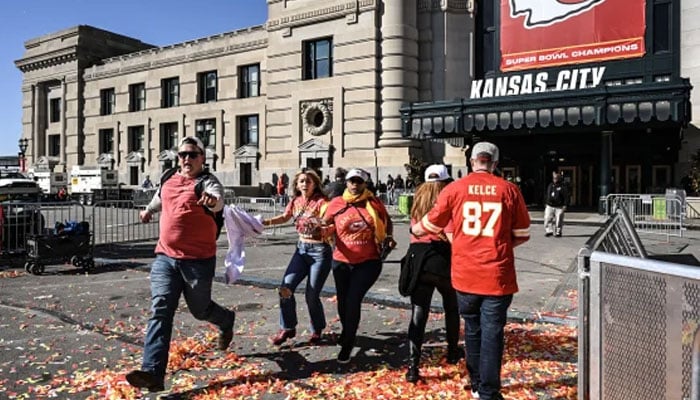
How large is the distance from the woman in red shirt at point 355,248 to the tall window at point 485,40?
Answer: 26.5m

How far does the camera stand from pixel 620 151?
27.3 metres

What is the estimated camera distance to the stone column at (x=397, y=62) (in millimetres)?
29828

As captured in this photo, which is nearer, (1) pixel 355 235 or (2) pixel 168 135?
(1) pixel 355 235

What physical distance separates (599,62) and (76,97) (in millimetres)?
40959

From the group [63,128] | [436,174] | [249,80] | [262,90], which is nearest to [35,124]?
[63,128]

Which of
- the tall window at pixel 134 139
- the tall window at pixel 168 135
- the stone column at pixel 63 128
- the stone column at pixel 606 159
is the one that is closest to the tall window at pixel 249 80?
the tall window at pixel 168 135

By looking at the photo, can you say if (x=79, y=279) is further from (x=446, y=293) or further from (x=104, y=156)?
(x=104, y=156)

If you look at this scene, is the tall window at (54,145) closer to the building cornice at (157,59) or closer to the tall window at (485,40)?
the building cornice at (157,59)

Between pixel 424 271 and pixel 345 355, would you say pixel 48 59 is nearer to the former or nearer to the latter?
pixel 345 355

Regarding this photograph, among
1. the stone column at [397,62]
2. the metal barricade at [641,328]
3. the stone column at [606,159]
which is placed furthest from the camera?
the stone column at [397,62]

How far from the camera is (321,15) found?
32.7m

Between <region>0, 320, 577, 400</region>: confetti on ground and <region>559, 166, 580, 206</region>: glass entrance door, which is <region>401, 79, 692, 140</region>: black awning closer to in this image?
<region>559, 166, 580, 206</region>: glass entrance door

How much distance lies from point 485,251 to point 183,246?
2413 mm

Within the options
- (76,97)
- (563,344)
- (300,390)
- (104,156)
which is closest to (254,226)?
(300,390)
